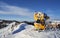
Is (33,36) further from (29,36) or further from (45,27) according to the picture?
(45,27)

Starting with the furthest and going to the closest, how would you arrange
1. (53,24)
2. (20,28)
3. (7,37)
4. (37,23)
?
(53,24) < (20,28) < (37,23) < (7,37)

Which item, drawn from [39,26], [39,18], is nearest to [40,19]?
[39,18]

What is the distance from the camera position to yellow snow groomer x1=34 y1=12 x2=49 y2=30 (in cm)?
1990

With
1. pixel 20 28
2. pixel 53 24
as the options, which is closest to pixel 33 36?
pixel 20 28

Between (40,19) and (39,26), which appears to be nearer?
(39,26)

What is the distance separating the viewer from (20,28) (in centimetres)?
2298

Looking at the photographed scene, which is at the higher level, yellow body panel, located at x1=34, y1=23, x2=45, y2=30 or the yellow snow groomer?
the yellow snow groomer

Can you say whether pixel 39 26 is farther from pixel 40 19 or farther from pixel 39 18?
pixel 39 18

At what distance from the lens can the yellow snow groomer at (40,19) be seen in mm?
A: 19902

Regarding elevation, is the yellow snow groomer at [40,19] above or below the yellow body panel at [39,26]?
above

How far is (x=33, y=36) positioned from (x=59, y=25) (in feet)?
38.9

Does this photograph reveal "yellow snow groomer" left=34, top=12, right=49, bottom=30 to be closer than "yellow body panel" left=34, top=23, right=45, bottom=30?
No

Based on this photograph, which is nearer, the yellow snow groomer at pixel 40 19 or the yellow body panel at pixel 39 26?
the yellow body panel at pixel 39 26

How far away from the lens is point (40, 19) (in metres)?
20.1
